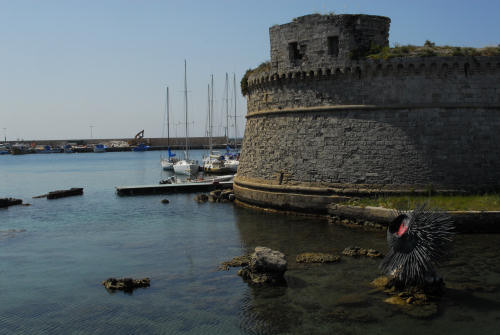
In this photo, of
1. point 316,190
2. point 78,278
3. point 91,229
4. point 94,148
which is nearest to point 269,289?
point 78,278

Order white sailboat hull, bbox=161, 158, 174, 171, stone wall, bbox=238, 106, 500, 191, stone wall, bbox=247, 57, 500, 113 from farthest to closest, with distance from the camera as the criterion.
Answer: white sailboat hull, bbox=161, 158, 174, 171 → stone wall, bbox=247, 57, 500, 113 → stone wall, bbox=238, 106, 500, 191

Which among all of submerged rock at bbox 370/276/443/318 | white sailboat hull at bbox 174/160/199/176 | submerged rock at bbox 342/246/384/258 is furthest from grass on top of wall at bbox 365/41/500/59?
white sailboat hull at bbox 174/160/199/176

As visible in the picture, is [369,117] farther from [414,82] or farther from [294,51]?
[294,51]

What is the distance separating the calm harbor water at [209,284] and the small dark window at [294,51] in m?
6.40

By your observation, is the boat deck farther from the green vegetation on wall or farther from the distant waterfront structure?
the distant waterfront structure

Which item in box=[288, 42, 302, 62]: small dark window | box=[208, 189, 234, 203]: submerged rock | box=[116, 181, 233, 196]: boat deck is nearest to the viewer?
box=[288, 42, 302, 62]: small dark window

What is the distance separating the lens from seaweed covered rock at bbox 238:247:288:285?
11.9 m

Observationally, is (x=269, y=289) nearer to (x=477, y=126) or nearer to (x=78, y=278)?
(x=78, y=278)

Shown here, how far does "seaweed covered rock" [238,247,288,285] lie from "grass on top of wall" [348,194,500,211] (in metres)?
5.45

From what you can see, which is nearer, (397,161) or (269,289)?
(269,289)

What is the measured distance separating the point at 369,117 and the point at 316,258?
276 inches

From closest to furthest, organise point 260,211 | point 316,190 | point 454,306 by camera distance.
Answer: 1. point 454,306
2. point 316,190
3. point 260,211

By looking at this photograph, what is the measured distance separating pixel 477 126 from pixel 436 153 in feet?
6.01

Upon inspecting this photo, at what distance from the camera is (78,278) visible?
43.1ft
